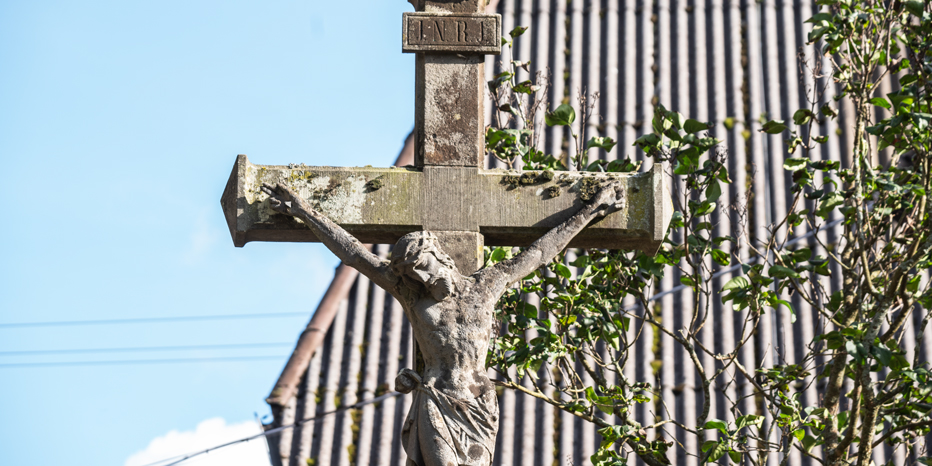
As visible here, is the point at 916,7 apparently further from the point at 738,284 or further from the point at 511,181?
the point at 511,181

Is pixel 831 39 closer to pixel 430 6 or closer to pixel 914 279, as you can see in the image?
pixel 914 279

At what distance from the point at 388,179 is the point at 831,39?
8.91ft

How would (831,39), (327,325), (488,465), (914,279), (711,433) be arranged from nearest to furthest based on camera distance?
(488,465), (914,279), (831,39), (711,433), (327,325)

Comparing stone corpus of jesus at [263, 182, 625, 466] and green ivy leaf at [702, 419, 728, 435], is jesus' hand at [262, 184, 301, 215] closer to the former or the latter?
stone corpus of jesus at [263, 182, 625, 466]

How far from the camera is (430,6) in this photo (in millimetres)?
5094

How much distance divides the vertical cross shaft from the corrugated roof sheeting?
398 centimetres

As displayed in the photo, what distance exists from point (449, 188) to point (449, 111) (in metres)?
0.32

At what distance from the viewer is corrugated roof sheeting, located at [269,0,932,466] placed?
9.24 m

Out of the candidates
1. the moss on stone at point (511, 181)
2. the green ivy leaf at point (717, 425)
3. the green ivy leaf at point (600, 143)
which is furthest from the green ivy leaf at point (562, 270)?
the moss on stone at point (511, 181)

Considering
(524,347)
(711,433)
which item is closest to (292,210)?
(524,347)

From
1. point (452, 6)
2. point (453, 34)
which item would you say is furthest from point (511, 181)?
point (452, 6)

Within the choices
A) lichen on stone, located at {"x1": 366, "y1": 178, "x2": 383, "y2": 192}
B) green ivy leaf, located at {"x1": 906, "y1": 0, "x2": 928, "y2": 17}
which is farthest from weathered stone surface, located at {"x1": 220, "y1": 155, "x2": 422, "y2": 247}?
green ivy leaf, located at {"x1": 906, "y1": 0, "x2": 928, "y2": 17}

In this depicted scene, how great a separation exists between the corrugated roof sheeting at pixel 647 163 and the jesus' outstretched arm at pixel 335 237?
421cm

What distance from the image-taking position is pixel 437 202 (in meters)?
4.90
